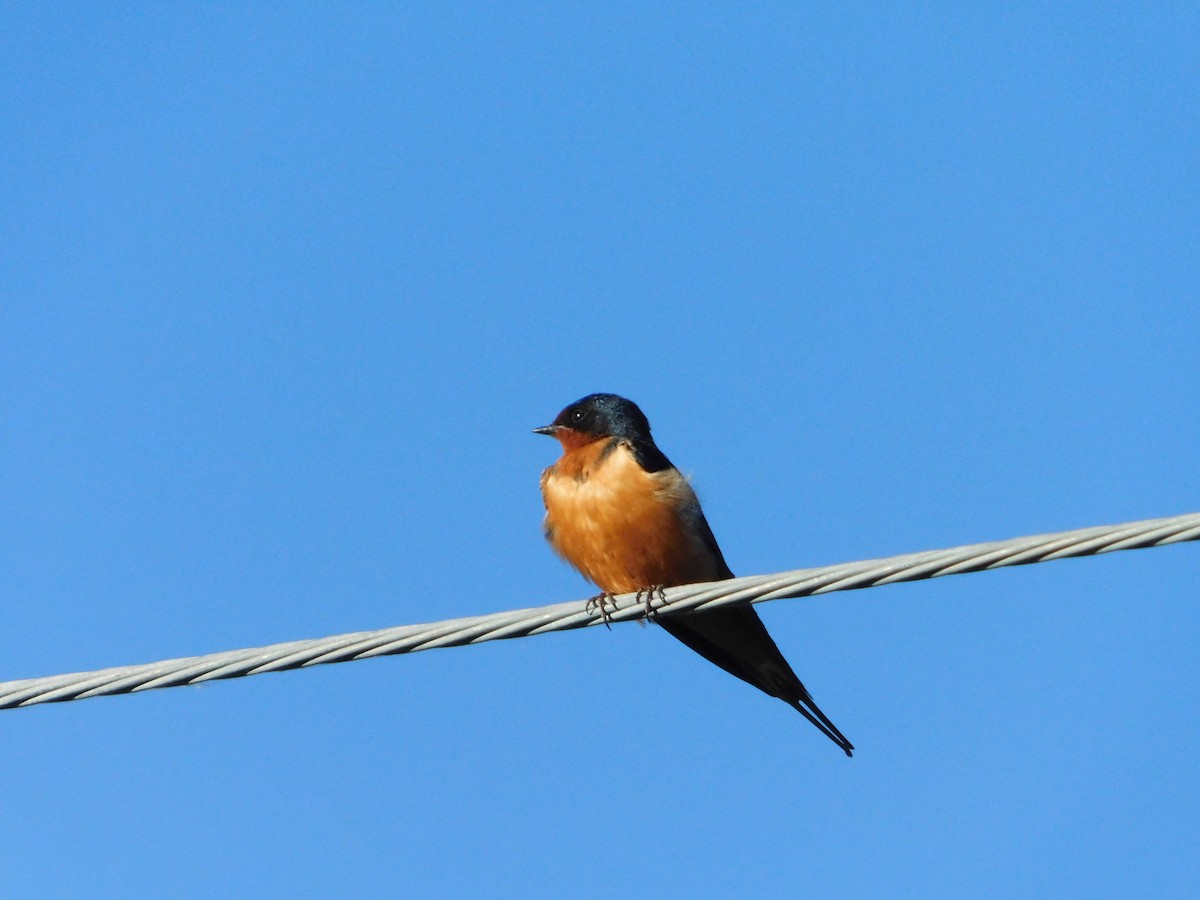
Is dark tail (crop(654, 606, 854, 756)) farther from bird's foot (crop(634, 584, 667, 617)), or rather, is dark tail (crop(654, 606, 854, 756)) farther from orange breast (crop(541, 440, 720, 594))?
bird's foot (crop(634, 584, 667, 617))

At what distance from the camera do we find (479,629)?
4695 mm

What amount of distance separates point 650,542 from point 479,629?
274cm

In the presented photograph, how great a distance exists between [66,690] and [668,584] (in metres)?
3.53

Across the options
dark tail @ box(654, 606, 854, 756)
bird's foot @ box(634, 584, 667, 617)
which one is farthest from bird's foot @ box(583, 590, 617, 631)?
dark tail @ box(654, 606, 854, 756)

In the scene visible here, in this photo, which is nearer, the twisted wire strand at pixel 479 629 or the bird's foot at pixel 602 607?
the twisted wire strand at pixel 479 629

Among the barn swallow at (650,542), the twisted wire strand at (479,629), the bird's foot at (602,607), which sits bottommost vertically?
the twisted wire strand at (479,629)

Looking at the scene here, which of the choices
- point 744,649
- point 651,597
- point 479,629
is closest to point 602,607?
point 651,597

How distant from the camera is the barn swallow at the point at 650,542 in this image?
739cm

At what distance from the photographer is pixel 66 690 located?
457cm

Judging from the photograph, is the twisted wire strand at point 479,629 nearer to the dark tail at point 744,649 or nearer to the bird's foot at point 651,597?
the bird's foot at point 651,597

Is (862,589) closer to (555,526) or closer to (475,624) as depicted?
(475,624)

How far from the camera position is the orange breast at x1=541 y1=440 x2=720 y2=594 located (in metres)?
7.38

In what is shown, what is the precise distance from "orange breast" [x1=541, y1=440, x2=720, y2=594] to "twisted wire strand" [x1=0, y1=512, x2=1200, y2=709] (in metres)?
2.44

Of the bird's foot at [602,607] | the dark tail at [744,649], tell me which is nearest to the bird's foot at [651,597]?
the bird's foot at [602,607]
